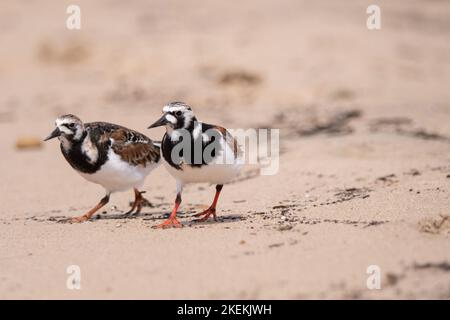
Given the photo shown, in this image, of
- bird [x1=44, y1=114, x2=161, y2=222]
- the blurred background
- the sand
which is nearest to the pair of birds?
bird [x1=44, y1=114, x2=161, y2=222]

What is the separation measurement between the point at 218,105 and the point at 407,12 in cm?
804

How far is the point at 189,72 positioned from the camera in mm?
14828

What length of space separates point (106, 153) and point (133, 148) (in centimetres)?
35

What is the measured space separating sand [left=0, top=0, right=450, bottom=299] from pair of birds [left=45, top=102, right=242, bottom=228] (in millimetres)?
334

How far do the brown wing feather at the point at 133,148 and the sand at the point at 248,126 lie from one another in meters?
0.56

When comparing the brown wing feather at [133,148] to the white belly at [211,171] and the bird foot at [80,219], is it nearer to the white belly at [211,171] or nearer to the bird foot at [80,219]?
the bird foot at [80,219]

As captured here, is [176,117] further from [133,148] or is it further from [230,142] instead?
[133,148]

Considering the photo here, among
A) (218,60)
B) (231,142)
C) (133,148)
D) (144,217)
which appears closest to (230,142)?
(231,142)

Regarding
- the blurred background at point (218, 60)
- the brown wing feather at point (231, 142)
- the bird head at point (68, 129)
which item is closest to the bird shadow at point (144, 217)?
the brown wing feather at point (231, 142)

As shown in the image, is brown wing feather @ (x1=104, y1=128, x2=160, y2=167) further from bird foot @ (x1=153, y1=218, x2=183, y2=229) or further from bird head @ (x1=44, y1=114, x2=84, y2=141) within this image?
bird foot @ (x1=153, y1=218, x2=183, y2=229)

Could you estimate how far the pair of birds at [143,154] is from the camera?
6.86 metres

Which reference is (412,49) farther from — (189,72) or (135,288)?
(135,288)

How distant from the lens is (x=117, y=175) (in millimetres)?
7656
